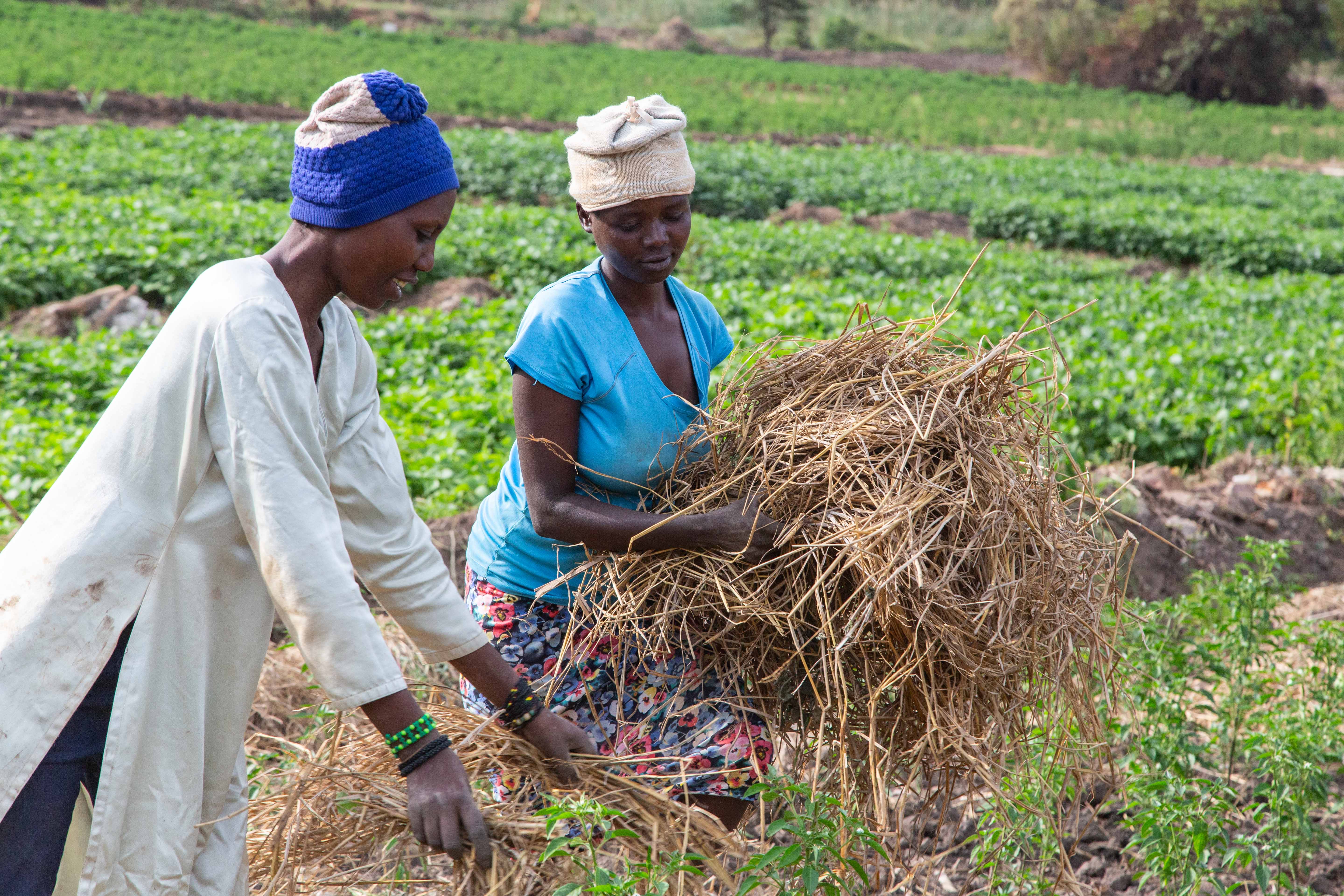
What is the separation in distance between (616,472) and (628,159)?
21.6 inches

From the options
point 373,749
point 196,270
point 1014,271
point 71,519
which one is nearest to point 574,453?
point 373,749

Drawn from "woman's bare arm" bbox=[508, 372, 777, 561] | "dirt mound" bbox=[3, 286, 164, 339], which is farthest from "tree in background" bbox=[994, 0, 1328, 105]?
"woman's bare arm" bbox=[508, 372, 777, 561]

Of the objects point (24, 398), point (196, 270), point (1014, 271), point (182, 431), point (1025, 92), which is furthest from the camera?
point (1025, 92)

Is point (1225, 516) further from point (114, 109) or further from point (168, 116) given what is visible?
point (114, 109)

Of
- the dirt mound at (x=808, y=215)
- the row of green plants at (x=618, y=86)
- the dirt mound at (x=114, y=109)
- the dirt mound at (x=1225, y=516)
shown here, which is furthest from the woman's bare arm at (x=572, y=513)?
the row of green plants at (x=618, y=86)

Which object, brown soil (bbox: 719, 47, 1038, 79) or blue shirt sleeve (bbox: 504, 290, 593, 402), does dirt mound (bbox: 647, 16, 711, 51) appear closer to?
brown soil (bbox: 719, 47, 1038, 79)

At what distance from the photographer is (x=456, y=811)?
1416 millimetres

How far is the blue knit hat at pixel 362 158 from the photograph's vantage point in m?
1.41

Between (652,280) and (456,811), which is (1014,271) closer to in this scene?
(652,280)

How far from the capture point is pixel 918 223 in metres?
13.3

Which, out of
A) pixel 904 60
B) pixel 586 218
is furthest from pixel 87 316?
pixel 904 60

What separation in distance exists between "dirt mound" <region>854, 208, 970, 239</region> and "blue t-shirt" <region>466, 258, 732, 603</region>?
1085 centimetres

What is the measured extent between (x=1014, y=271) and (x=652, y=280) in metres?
9.17

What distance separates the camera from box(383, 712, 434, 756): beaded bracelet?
141cm
